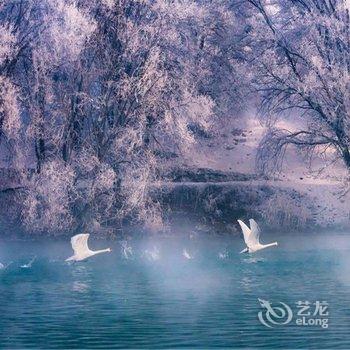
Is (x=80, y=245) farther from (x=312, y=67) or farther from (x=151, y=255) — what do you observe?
(x=312, y=67)

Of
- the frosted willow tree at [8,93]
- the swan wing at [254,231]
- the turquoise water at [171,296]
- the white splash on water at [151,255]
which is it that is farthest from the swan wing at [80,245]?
the frosted willow tree at [8,93]

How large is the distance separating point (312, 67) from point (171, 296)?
18.1 meters

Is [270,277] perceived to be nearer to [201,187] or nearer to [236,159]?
[201,187]

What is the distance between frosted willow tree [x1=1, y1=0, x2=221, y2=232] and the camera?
3609 cm

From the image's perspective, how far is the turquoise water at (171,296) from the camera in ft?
55.6

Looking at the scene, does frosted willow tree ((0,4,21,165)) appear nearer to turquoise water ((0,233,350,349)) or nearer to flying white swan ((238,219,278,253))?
turquoise water ((0,233,350,349))

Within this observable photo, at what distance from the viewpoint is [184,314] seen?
1947 cm

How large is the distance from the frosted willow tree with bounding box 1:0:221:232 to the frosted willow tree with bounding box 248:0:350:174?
3.48m

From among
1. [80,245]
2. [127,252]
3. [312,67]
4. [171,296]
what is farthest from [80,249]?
[312,67]

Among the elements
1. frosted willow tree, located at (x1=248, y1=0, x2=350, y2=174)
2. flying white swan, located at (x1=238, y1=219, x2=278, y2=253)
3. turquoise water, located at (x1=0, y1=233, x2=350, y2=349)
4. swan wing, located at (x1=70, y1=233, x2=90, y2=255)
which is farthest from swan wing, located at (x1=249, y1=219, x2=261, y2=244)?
frosted willow tree, located at (x1=248, y1=0, x2=350, y2=174)

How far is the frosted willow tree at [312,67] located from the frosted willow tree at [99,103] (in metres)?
3.48

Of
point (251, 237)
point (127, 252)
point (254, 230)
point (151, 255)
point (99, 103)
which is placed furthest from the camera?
point (99, 103)

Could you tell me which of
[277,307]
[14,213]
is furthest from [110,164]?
[277,307]

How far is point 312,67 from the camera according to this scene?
37344 mm
